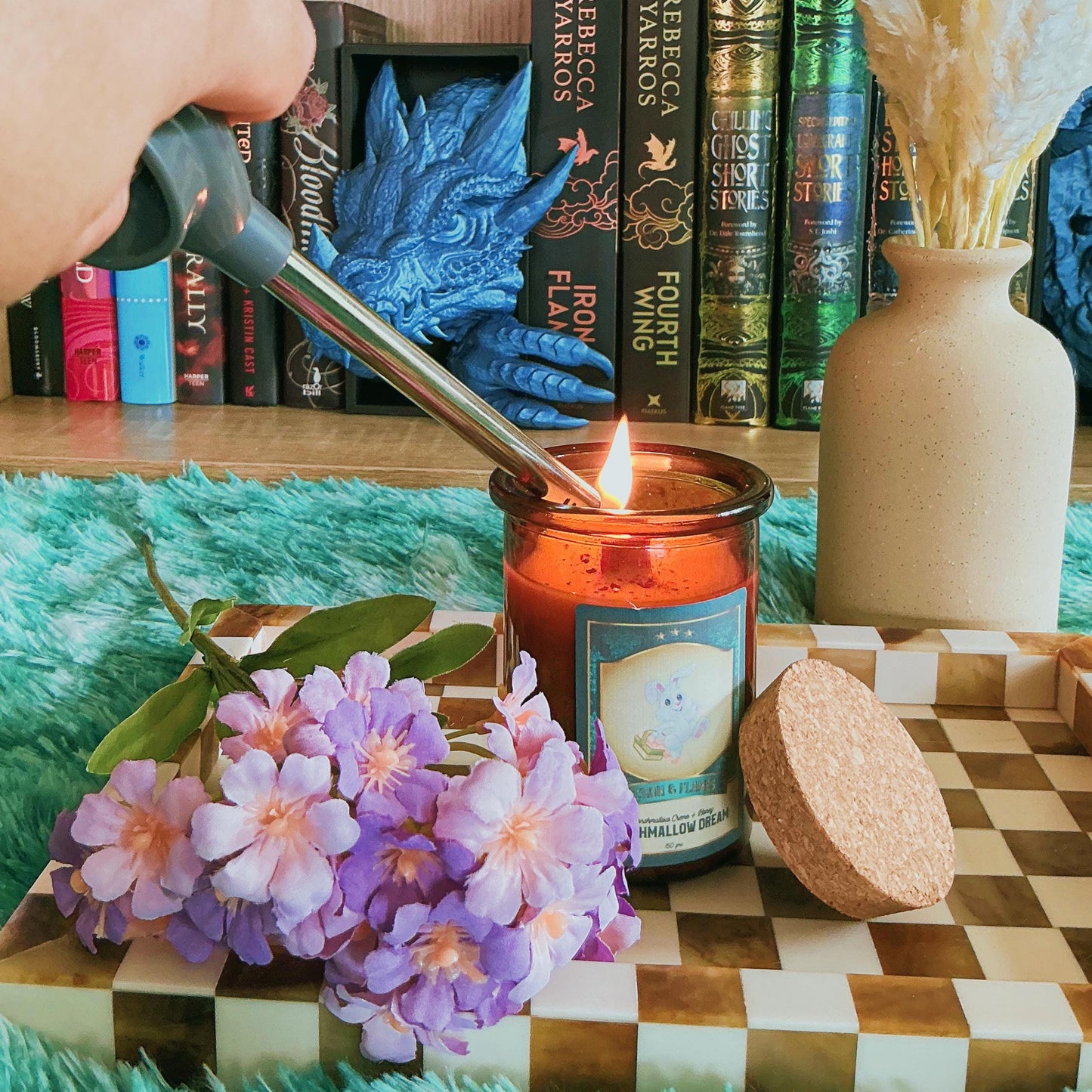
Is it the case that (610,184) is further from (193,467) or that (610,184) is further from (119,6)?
(119,6)

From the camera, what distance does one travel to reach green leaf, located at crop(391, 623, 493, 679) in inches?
18.4

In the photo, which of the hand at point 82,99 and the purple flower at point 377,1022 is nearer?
the hand at point 82,99

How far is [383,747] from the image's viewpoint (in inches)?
15.1

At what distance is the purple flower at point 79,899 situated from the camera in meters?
0.39

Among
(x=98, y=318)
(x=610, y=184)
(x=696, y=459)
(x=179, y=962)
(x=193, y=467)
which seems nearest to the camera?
(x=179, y=962)

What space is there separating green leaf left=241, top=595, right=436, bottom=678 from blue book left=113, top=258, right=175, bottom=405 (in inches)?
33.5

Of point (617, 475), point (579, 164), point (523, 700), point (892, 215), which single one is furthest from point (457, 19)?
point (523, 700)

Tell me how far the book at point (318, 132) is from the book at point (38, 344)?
225 millimetres

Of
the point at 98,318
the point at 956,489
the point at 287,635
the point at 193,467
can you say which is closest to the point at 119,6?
the point at 287,635

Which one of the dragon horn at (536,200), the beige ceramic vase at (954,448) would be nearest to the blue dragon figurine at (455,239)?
the dragon horn at (536,200)

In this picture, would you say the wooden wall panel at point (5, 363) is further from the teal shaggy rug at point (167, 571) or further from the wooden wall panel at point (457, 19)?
the wooden wall panel at point (457, 19)

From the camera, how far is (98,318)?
127cm

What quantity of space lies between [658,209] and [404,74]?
258mm

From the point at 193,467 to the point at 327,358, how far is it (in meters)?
0.26
